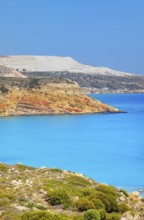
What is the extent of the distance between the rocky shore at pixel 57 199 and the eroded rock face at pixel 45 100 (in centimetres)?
7211

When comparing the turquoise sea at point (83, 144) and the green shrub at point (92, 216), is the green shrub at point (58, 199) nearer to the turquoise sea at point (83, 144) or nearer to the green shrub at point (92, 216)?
the green shrub at point (92, 216)

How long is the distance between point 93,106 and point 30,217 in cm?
8649

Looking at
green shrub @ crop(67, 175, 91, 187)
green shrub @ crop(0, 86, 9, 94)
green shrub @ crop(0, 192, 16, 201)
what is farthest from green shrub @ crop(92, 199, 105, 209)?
green shrub @ crop(0, 86, 9, 94)

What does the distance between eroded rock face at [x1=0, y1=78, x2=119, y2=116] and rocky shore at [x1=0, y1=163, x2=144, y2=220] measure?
72.1 m

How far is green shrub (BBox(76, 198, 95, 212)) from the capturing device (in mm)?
12719

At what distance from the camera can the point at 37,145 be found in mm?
A: 55594

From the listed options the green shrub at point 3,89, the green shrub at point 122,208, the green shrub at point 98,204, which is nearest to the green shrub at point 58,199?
the green shrub at point 98,204

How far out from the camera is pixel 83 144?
5625 centimetres

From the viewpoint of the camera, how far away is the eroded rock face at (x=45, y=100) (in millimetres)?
90562

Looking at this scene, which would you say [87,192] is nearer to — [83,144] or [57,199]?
[57,199]

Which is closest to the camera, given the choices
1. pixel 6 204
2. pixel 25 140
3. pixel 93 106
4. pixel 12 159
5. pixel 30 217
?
pixel 30 217

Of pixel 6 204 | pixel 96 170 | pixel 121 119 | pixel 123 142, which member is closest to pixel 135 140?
pixel 123 142

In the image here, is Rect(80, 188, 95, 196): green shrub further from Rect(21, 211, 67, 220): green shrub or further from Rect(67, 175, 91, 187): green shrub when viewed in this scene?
Rect(21, 211, 67, 220): green shrub

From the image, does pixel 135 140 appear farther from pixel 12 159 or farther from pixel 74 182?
pixel 74 182
